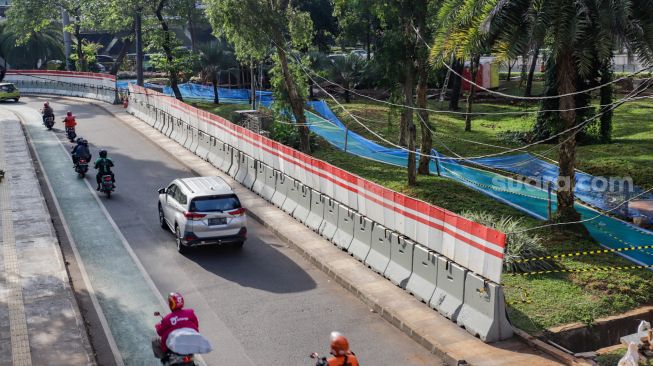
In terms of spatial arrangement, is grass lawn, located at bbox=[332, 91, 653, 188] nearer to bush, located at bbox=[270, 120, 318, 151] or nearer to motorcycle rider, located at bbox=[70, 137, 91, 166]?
bush, located at bbox=[270, 120, 318, 151]

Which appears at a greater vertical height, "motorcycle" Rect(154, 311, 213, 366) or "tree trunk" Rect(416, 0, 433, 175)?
"tree trunk" Rect(416, 0, 433, 175)

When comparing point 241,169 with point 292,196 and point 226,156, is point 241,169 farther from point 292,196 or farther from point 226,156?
point 292,196

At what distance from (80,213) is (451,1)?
40.6 feet

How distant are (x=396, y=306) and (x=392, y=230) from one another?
2.26 meters

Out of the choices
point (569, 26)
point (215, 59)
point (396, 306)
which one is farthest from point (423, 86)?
point (215, 59)

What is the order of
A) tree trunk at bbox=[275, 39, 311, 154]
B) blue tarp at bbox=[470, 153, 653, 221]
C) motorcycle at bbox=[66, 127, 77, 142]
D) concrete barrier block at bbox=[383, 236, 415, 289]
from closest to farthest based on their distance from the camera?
concrete barrier block at bbox=[383, 236, 415, 289]
blue tarp at bbox=[470, 153, 653, 221]
tree trunk at bbox=[275, 39, 311, 154]
motorcycle at bbox=[66, 127, 77, 142]

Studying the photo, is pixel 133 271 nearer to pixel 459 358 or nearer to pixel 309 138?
pixel 459 358

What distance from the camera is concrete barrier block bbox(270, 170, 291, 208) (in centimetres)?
2225

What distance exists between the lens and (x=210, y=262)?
58.1 feet

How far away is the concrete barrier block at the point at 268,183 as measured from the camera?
76.1ft

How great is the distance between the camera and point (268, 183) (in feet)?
77.4

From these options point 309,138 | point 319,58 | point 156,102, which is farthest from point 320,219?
point 319,58

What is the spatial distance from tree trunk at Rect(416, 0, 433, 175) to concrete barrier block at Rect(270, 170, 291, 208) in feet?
13.9

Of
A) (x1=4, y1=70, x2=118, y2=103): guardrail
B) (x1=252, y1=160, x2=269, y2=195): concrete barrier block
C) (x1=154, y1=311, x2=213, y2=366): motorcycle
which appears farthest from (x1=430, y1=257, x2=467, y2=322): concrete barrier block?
(x1=4, y1=70, x2=118, y2=103): guardrail
